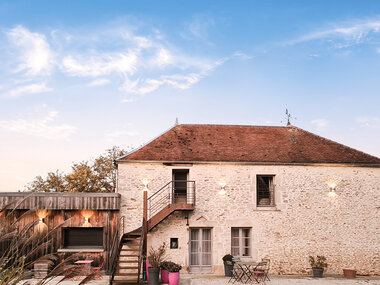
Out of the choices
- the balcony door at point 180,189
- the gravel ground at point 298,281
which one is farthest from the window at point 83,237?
the gravel ground at point 298,281

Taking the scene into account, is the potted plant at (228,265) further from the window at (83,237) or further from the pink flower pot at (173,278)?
the window at (83,237)

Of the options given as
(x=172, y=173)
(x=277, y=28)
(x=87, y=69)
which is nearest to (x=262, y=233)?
(x=172, y=173)

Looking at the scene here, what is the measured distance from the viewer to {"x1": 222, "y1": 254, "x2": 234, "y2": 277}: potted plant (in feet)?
42.1

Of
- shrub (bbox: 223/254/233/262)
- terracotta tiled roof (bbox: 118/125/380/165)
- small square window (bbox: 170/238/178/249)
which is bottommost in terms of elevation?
shrub (bbox: 223/254/233/262)

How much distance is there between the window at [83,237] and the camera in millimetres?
13438

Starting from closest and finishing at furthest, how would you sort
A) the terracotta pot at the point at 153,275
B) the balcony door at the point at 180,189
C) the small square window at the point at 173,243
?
1. the terracotta pot at the point at 153,275
2. the small square window at the point at 173,243
3. the balcony door at the point at 180,189

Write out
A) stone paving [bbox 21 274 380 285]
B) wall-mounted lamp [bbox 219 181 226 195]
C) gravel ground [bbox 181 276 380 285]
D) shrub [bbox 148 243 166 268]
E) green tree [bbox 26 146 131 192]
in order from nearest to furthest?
1. shrub [bbox 148 243 166 268]
2. stone paving [bbox 21 274 380 285]
3. gravel ground [bbox 181 276 380 285]
4. wall-mounted lamp [bbox 219 181 226 195]
5. green tree [bbox 26 146 131 192]

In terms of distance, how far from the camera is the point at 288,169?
46.8ft

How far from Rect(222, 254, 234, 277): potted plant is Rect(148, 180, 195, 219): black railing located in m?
2.30

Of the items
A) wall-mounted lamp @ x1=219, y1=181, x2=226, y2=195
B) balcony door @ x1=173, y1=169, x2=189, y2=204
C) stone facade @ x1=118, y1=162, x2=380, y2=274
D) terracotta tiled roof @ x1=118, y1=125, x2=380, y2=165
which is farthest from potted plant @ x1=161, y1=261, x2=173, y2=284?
terracotta tiled roof @ x1=118, y1=125, x2=380, y2=165

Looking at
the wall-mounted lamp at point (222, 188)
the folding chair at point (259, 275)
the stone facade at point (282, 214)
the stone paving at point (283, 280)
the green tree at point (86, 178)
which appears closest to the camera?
the folding chair at point (259, 275)

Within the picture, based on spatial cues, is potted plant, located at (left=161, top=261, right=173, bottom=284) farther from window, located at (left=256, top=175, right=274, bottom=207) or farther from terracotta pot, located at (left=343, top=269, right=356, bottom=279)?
terracotta pot, located at (left=343, top=269, right=356, bottom=279)

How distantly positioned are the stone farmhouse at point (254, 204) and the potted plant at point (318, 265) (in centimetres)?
25

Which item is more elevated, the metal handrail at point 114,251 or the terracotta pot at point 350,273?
the metal handrail at point 114,251
